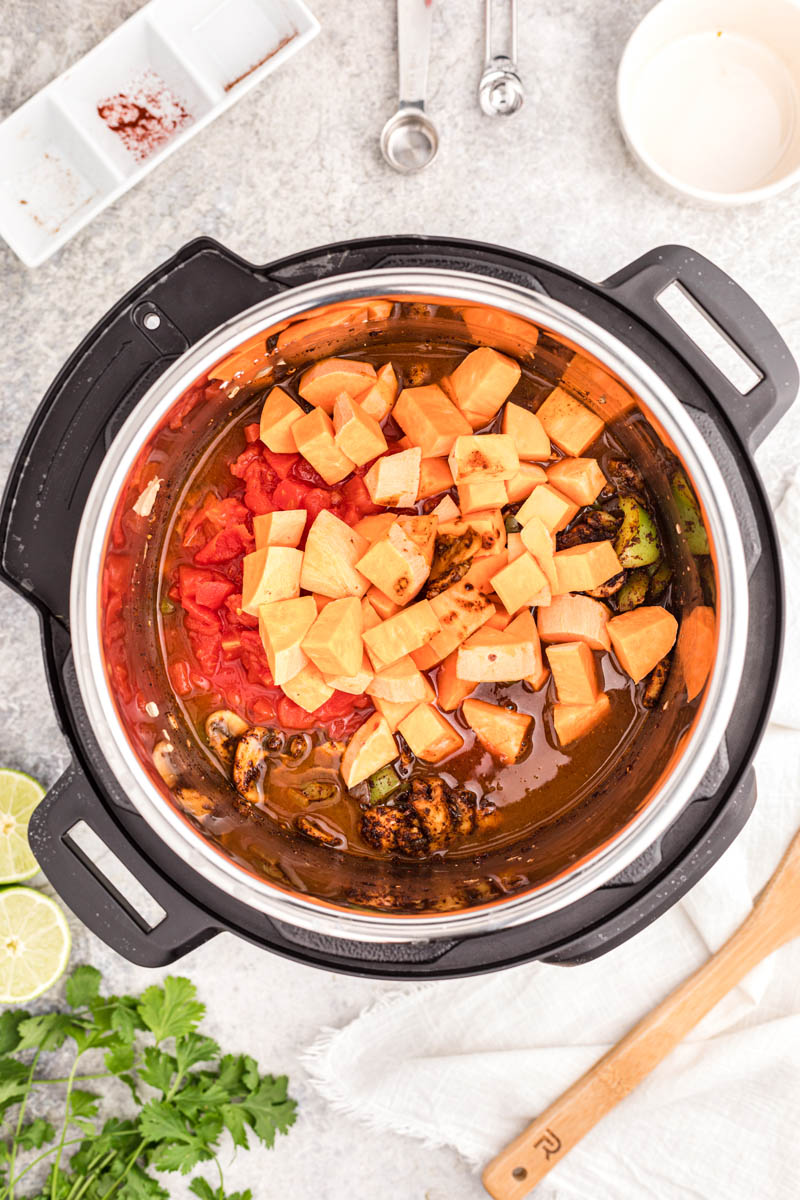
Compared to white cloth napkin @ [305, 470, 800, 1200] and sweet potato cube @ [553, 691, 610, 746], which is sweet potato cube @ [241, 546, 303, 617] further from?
white cloth napkin @ [305, 470, 800, 1200]

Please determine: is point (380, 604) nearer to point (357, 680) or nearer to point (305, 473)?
point (357, 680)

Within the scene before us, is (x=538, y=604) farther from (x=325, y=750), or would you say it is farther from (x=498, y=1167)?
(x=498, y=1167)

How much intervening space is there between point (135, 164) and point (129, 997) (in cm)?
171

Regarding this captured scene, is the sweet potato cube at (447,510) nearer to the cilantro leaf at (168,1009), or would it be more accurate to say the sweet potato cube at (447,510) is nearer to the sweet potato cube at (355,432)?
the sweet potato cube at (355,432)

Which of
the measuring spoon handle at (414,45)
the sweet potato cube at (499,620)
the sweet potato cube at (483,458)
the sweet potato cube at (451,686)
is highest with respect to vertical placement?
the measuring spoon handle at (414,45)

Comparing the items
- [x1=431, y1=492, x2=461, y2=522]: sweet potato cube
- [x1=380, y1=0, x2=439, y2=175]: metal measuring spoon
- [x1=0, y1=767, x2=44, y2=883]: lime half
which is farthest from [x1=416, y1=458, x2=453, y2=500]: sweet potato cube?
[x1=0, y1=767, x2=44, y2=883]: lime half

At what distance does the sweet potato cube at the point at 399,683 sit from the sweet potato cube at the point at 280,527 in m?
0.28

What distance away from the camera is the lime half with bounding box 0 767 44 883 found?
183 cm

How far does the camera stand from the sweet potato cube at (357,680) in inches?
61.1

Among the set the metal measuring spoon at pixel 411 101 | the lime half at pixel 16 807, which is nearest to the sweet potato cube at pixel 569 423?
the metal measuring spoon at pixel 411 101

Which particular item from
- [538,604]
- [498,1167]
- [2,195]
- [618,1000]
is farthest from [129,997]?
[2,195]

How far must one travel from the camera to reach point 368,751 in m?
1.60

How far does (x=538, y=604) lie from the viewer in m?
1.55

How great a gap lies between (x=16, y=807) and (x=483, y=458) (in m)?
1.18
